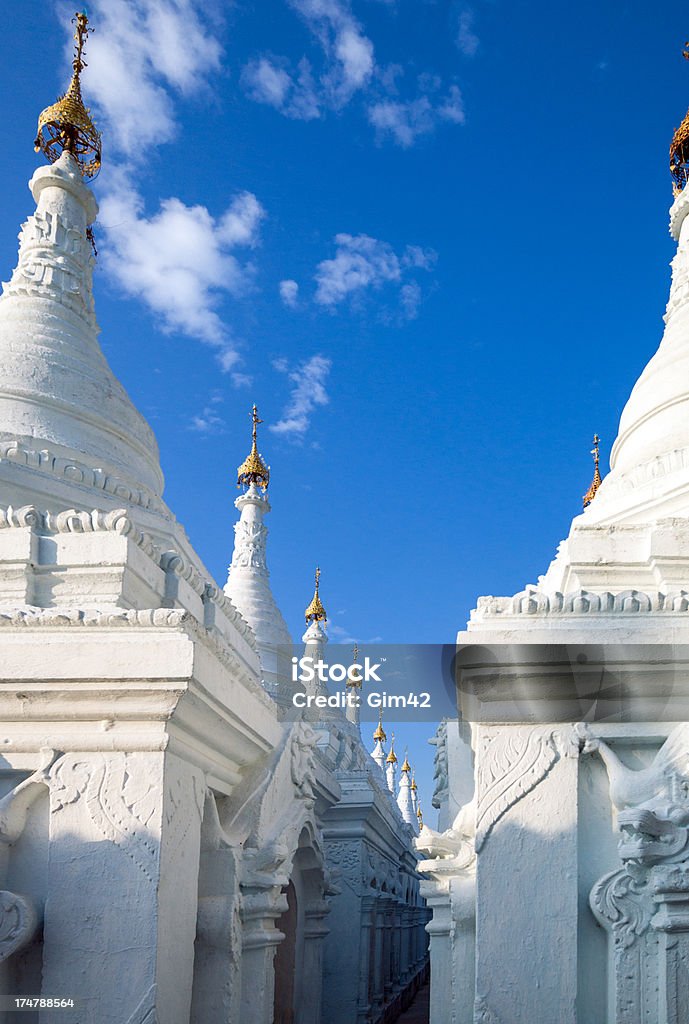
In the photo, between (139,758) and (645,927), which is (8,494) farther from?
(645,927)

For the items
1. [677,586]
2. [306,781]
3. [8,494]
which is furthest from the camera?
[8,494]

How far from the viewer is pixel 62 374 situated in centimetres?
1297

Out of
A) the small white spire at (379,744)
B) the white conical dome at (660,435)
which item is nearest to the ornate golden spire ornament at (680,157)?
the white conical dome at (660,435)

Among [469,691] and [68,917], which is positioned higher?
[469,691]

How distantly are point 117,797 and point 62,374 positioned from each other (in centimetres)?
846

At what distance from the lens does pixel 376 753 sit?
47.7 meters

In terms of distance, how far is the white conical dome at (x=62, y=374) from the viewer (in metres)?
11.7

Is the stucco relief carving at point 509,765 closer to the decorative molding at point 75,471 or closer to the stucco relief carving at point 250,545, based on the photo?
the decorative molding at point 75,471

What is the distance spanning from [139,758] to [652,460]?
319 inches

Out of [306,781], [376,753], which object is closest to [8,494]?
[306,781]

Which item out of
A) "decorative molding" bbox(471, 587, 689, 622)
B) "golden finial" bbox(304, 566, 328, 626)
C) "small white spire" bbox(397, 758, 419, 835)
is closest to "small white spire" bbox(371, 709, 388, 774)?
"small white spire" bbox(397, 758, 419, 835)

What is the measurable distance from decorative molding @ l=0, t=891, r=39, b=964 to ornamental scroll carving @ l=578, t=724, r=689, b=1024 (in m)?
3.07

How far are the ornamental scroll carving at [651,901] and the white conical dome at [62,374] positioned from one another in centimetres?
716

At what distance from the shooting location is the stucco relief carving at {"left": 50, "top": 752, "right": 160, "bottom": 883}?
17.9 ft
